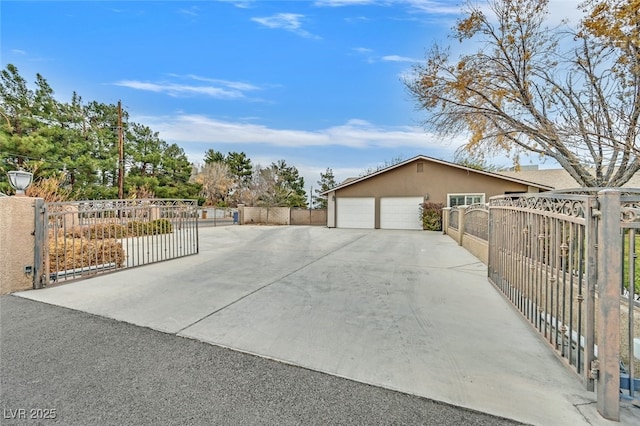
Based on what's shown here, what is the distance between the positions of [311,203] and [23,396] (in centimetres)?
2943

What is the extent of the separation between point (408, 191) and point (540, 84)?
8866mm

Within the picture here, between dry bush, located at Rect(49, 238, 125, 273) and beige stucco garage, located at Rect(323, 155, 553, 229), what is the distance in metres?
14.7

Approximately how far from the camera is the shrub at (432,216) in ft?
54.2

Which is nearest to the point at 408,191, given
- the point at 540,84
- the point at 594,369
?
the point at 540,84

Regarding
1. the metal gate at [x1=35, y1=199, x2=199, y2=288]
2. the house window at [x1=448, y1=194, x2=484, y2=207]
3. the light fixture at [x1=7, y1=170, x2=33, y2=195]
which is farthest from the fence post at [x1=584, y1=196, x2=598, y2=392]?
the house window at [x1=448, y1=194, x2=484, y2=207]

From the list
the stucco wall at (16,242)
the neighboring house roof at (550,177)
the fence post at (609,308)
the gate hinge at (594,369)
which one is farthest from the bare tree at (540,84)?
the neighboring house roof at (550,177)

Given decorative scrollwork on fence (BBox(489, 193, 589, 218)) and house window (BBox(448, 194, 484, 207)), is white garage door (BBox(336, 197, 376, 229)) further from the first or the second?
decorative scrollwork on fence (BBox(489, 193, 589, 218))

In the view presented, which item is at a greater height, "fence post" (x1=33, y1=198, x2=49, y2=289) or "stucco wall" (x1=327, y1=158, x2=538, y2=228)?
"stucco wall" (x1=327, y1=158, x2=538, y2=228)

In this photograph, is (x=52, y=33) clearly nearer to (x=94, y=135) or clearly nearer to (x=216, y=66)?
(x=216, y=66)

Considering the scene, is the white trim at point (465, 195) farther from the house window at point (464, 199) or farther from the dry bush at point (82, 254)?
the dry bush at point (82, 254)

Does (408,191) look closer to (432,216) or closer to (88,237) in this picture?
(432,216)

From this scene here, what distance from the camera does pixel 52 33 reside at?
27.9 feet

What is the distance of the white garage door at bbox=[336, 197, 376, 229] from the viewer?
19.0 m

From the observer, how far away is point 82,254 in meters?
5.21
